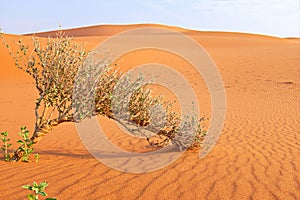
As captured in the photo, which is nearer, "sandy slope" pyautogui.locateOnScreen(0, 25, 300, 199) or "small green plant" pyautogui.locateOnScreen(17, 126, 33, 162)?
"sandy slope" pyautogui.locateOnScreen(0, 25, 300, 199)

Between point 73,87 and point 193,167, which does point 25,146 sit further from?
point 193,167

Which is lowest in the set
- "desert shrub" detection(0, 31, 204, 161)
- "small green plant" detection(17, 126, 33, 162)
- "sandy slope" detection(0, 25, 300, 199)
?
"sandy slope" detection(0, 25, 300, 199)

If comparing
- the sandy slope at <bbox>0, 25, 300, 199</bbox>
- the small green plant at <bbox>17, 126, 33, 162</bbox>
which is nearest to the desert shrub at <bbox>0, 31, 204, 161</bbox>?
the small green plant at <bbox>17, 126, 33, 162</bbox>

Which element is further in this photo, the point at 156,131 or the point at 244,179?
the point at 156,131

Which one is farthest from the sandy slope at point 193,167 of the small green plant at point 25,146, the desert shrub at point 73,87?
the desert shrub at point 73,87

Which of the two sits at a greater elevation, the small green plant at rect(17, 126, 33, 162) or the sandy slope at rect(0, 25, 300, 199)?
the small green plant at rect(17, 126, 33, 162)

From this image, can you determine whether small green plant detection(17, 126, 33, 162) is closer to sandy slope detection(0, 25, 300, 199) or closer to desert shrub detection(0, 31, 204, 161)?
desert shrub detection(0, 31, 204, 161)

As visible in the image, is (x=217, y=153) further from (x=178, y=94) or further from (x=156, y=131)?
(x=178, y=94)

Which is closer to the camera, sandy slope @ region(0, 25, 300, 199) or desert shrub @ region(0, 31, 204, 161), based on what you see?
sandy slope @ region(0, 25, 300, 199)

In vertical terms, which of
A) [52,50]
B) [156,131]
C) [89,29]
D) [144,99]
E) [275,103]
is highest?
[89,29]

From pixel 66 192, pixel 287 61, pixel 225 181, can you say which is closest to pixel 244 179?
pixel 225 181

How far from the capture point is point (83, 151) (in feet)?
22.4

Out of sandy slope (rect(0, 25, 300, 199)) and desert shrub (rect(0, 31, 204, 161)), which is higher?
desert shrub (rect(0, 31, 204, 161))

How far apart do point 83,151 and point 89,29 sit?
92.5m
